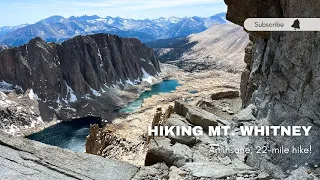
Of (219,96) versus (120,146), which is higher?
(219,96)

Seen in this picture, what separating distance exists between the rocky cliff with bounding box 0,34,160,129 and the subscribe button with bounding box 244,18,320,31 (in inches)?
3427

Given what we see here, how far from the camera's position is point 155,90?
161625 millimetres

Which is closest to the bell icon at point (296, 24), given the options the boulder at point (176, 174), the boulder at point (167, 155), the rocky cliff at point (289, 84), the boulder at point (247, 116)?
the rocky cliff at point (289, 84)

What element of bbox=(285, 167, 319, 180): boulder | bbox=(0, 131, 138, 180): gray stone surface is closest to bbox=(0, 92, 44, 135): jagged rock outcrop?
bbox=(0, 131, 138, 180): gray stone surface

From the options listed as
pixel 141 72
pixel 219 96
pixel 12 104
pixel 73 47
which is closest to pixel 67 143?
pixel 12 104

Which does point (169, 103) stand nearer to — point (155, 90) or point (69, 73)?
point (69, 73)

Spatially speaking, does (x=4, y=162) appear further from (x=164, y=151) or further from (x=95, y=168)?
(x=164, y=151)

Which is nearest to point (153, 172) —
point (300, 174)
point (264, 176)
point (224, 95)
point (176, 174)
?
point (176, 174)

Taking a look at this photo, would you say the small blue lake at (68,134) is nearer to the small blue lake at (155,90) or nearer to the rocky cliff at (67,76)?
the rocky cliff at (67,76)

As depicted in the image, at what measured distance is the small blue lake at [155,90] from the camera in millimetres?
125875

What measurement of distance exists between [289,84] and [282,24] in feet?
16.1

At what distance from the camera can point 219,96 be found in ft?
175

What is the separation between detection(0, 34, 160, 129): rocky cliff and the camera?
11375cm

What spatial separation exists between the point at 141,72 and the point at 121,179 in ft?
534
